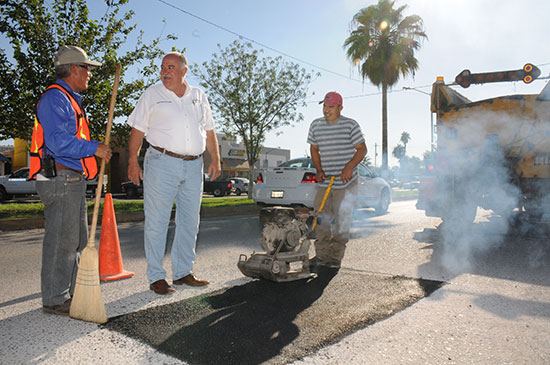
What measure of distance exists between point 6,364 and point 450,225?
8095mm

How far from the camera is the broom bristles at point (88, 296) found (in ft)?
9.44

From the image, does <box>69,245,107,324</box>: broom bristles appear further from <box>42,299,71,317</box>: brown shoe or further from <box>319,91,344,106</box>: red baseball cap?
<box>319,91,344,106</box>: red baseball cap

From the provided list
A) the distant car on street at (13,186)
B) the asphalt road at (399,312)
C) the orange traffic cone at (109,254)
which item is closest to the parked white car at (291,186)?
the asphalt road at (399,312)

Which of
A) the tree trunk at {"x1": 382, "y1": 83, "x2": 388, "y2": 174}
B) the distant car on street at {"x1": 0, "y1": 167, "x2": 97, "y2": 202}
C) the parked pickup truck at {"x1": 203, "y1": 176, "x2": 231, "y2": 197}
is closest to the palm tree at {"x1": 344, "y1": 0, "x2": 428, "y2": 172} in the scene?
the tree trunk at {"x1": 382, "y1": 83, "x2": 388, "y2": 174}

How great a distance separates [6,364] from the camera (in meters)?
2.26

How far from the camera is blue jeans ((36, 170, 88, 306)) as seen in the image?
3.03 metres

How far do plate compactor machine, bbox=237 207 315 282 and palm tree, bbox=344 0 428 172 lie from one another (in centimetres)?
2044

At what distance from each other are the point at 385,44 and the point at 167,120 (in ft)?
72.2

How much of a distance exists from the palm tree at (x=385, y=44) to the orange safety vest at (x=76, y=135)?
2157 cm

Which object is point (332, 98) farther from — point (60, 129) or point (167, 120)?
point (60, 129)

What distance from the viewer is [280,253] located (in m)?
3.89

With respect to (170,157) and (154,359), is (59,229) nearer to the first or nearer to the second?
(170,157)

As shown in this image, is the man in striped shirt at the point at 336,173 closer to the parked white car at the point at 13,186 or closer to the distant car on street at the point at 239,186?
the parked white car at the point at 13,186

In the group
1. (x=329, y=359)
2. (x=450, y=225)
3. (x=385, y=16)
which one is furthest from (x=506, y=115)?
(x=385, y=16)
